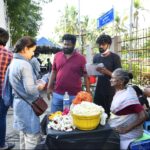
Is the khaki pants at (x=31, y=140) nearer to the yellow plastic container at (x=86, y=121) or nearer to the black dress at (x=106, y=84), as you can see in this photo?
the yellow plastic container at (x=86, y=121)

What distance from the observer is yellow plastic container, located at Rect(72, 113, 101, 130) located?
11.0ft

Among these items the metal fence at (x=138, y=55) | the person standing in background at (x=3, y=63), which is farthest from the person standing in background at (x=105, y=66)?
the metal fence at (x=138, y=55)

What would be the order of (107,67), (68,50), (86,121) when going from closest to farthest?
1. (86,121)
2. (68,50)
3. (107,67)

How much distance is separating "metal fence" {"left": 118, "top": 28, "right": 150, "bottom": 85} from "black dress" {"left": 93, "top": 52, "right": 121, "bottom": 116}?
2.55 meters

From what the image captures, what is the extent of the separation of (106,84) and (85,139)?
2.09 meters

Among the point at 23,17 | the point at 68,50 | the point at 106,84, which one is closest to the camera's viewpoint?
the point at 68,50

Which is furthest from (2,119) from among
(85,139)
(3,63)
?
(85,139)

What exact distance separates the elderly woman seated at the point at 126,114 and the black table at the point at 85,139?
25 cm

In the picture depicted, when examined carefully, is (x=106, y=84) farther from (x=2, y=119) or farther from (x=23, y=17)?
(x=23, y=17)

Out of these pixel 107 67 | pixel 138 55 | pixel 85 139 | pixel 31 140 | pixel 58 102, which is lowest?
pixel 31 140

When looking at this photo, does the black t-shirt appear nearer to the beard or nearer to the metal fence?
the beard

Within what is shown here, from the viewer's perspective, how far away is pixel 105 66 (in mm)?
5262

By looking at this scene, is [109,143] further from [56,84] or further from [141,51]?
[141,51]

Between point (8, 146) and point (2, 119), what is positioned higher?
point (2, 119)
